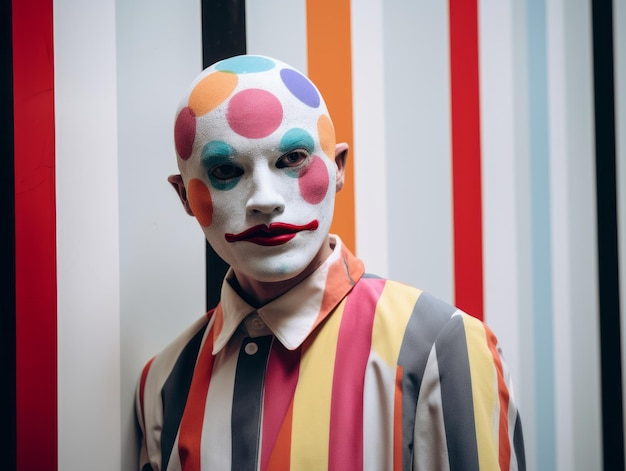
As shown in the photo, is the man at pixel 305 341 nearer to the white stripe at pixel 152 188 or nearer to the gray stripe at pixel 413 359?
the gray stripe at pixel 413 359

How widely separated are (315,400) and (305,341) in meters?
0.11

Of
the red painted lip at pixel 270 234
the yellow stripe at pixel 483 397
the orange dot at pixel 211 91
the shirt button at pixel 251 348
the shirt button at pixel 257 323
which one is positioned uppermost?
the orange dot at pixel 211 91

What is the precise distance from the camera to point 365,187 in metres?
1.33

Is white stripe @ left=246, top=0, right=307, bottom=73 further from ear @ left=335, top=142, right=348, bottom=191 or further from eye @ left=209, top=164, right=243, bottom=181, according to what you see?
eye @ left=209, top=164, right=243, bottom=181

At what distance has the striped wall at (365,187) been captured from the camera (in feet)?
3.98

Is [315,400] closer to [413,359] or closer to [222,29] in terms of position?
[413,359]

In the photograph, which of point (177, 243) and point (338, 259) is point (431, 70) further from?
point (177, 243)

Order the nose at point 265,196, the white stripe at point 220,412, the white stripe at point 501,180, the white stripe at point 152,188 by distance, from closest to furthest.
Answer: the nose at point 265,196
the white stripe at point 220,412
the white stripe at point 152,188
the white stripe at point 501,180

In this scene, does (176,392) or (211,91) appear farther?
(176,392)

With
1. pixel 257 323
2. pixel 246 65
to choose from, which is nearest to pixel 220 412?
pixel 257 323

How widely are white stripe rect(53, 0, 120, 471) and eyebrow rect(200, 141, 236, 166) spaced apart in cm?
42

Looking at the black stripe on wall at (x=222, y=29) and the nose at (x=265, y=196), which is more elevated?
the black stripe on wall at (x=222, y=29)

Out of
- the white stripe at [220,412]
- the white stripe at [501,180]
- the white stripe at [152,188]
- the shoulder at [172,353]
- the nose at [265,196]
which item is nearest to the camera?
the nose at [265,196]

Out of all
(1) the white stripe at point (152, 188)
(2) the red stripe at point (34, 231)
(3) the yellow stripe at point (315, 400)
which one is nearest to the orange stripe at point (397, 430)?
(3) the yellow stripe at point (315, 400)
